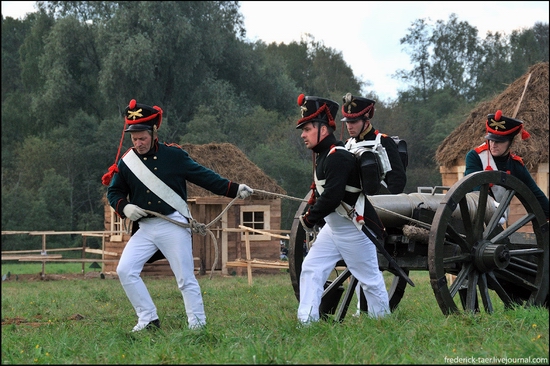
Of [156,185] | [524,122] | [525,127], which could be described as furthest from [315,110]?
[524,122]

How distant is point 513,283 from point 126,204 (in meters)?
3.33

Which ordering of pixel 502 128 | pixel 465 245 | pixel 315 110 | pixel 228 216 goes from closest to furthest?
pixel 315 110
pixel 465 245
pixel 502 128
pixel 228 216

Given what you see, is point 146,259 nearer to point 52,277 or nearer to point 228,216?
point 228,216

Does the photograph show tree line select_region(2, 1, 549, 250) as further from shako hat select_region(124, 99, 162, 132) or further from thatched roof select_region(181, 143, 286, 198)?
shako hat select_region(124, 99, 162, 132)

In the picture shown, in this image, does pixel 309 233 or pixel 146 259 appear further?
pixel 309 233

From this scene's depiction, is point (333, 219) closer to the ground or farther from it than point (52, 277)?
farther from it

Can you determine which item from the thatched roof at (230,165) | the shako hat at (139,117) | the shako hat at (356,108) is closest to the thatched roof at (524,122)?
the thatched roof at (230,165)

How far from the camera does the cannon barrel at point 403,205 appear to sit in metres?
6.55

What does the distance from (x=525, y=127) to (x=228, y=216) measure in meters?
8.77

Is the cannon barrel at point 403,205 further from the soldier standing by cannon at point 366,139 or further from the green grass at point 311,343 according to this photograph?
the green grass at point 311,343

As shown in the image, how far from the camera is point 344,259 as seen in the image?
243 inches

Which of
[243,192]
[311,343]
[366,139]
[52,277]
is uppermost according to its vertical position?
[366,139]

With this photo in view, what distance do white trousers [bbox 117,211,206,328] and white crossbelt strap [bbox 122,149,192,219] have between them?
0.38 feet

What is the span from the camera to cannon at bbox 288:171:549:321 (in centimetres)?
619
